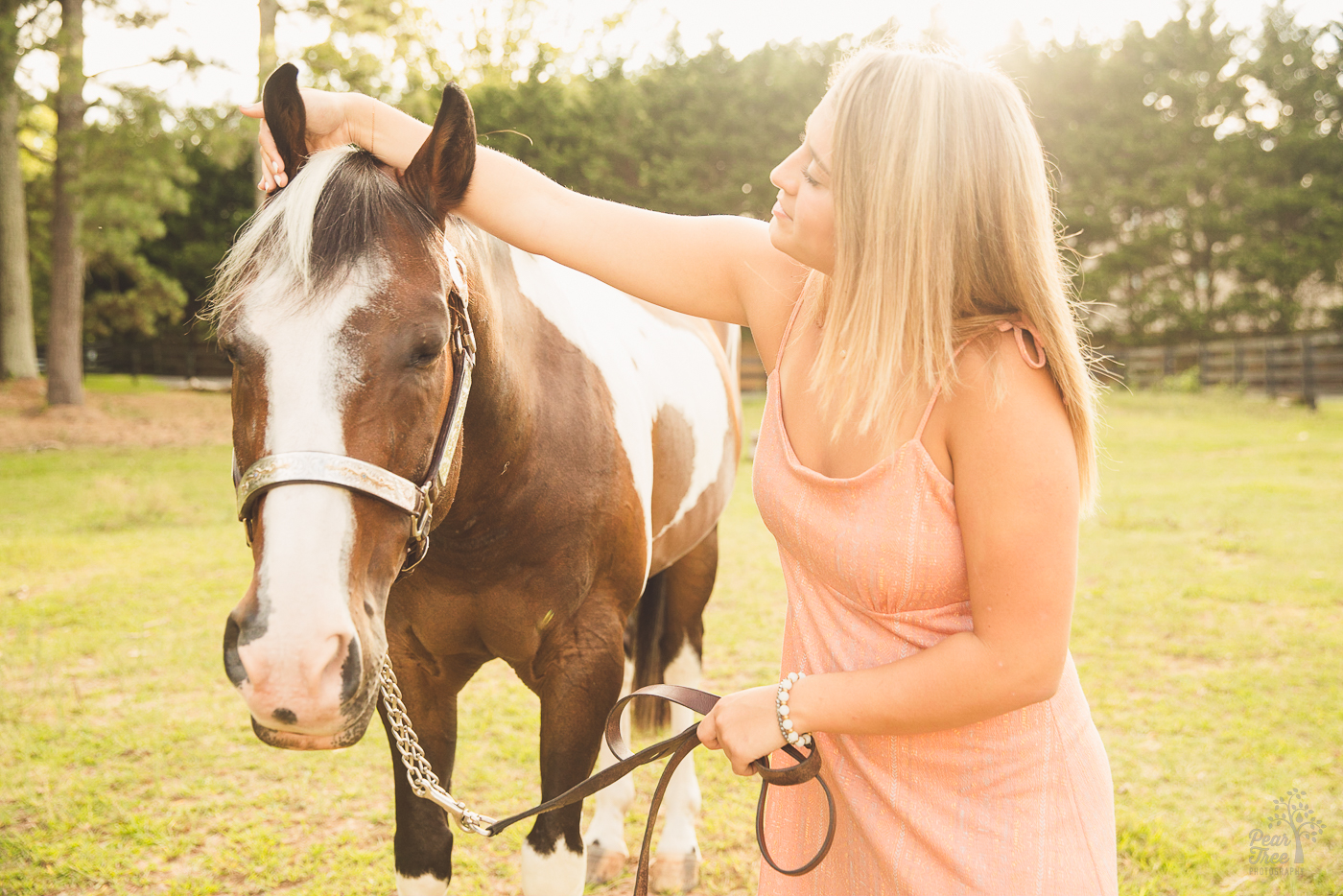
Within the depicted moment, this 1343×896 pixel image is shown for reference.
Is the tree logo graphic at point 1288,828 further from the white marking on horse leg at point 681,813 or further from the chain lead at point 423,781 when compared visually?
the chain lead at point 423,781

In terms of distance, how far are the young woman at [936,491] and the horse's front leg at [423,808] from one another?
1.14 m

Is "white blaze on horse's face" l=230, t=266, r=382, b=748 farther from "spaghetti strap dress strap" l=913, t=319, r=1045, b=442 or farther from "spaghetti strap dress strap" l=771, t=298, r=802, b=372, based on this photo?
"spaghetti strap dress strap" l=913, t=319, r=1045, b=442

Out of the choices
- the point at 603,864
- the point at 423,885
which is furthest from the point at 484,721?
the point at 423,885

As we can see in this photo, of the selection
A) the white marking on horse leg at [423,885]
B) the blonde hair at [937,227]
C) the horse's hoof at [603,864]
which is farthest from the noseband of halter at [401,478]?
the horse's hoof at [603,864]

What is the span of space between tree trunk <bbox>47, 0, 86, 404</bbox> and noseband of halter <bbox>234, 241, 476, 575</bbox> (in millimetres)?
15027

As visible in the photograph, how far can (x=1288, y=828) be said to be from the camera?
2.99 metres

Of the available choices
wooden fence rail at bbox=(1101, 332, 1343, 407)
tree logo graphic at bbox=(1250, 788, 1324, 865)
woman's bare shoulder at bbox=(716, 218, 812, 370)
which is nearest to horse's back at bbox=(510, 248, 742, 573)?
woman's bare shoulder at bbox=(716, 218, 812, 370)

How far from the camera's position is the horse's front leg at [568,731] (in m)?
2.14

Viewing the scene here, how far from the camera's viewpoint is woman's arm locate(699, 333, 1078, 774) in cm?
116

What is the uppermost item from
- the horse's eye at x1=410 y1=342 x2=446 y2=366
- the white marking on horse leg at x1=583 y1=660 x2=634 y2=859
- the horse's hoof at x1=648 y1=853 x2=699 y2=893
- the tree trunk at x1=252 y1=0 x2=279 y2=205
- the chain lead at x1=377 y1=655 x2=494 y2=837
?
the tree trunk at x1=252 y1=0 x2=279 y2=205

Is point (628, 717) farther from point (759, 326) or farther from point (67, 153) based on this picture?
point (67, 153)

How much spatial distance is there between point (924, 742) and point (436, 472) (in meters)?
0.92

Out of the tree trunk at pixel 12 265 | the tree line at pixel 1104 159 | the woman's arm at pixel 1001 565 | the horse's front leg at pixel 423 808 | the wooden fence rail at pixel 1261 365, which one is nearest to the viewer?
the woman's arm at pixel 1001 565

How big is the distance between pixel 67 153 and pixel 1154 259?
27690 millimetres
